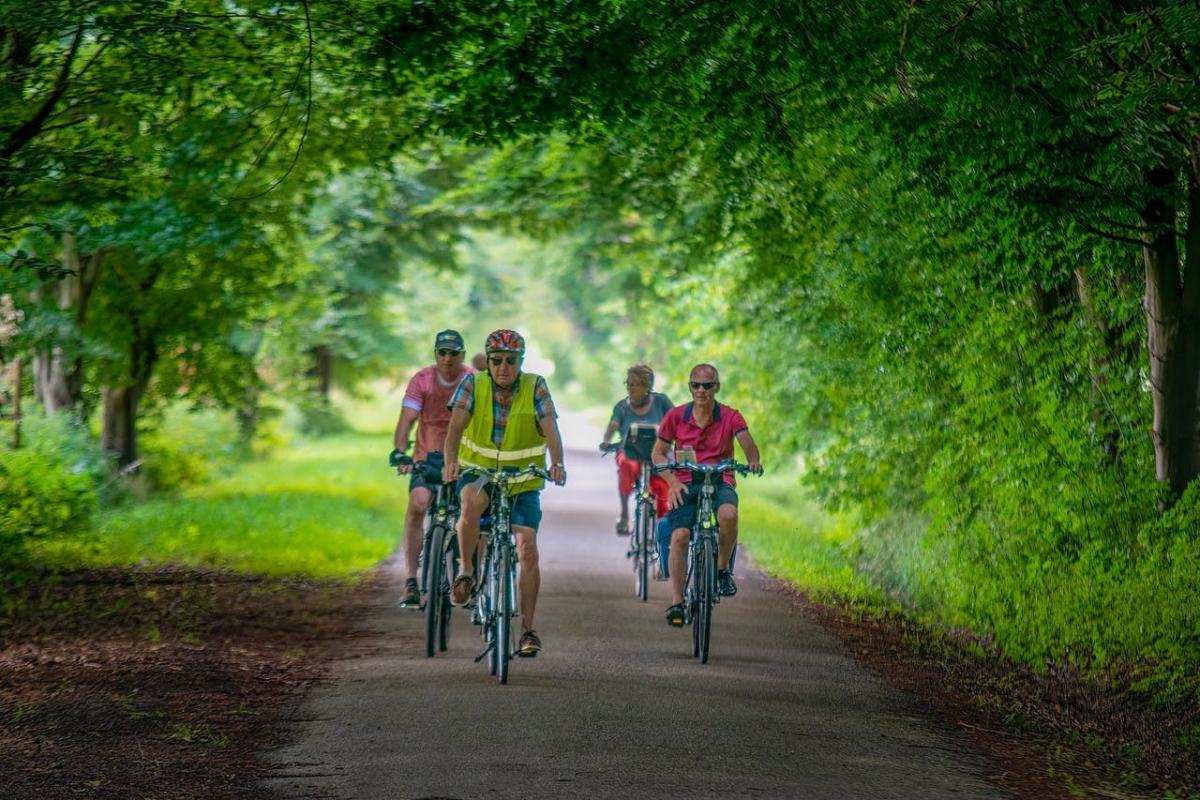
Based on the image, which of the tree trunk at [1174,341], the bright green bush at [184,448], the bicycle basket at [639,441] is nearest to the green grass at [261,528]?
the bright green bush at [184,448]

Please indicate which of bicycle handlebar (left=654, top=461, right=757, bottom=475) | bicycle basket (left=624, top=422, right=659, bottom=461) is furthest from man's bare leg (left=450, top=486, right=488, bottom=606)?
bicycle basket (left=624, top=422, right=659, bottom=461)

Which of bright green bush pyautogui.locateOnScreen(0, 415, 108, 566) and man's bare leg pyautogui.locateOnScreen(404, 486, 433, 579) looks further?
bright green bush pyautogui.locateOnScreen(0, 415, 108, 566)

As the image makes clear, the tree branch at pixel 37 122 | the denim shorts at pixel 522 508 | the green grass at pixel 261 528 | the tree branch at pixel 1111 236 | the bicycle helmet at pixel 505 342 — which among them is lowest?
the green grass at pixel 261 528

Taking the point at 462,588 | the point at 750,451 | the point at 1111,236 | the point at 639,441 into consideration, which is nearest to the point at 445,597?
the point at 462,588

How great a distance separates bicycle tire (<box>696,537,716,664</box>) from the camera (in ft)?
36.2

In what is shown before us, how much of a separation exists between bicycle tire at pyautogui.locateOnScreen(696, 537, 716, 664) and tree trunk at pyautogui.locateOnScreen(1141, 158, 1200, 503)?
346 centimetres

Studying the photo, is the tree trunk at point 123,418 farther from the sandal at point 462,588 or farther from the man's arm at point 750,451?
the sandal at point 462,588

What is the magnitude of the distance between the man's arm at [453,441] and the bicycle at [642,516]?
4518mm

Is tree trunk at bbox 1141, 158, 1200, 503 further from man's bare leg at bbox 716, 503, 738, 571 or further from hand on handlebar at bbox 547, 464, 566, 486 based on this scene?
hand on handlebar at bbox 547, 464, 566, 486

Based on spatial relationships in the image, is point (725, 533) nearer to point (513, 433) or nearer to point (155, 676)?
point (513, 433)

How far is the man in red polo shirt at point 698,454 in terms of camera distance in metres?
11.5

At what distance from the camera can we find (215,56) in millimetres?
13641

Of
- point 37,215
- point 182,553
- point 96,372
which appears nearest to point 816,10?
point 37,215

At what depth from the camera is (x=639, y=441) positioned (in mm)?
15391
